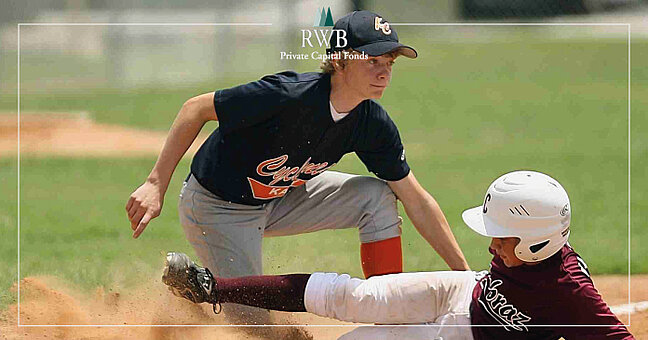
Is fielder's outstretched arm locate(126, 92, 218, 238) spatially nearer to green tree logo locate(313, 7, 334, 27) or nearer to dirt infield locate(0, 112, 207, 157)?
green tree logo locate(313, 7, 334, 27)

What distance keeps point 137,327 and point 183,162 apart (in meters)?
2.12

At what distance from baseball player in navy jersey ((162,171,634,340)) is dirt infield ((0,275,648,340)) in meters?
0.42

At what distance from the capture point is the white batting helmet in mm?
2904

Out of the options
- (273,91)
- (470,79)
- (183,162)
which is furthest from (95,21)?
(470,79)

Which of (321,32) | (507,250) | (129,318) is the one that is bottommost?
(129,318)

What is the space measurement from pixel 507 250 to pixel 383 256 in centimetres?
84

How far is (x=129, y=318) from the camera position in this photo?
150 inches

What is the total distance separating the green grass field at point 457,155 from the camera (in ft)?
17.1

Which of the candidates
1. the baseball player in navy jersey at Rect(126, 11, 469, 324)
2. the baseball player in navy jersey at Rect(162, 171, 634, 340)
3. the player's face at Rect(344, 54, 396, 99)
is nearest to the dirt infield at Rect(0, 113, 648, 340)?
the baseball player in navy jersey at Rect(126, 11, 469, 324)

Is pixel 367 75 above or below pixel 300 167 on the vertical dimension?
above

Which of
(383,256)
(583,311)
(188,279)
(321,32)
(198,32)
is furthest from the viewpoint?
(198,32)

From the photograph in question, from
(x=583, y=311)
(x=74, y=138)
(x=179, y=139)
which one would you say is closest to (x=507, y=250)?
(x=583, y=311)

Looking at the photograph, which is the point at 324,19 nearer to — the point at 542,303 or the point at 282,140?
the point at 282,140

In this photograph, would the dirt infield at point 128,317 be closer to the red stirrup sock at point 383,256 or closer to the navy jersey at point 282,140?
the red stirrup sock at point 383,256
